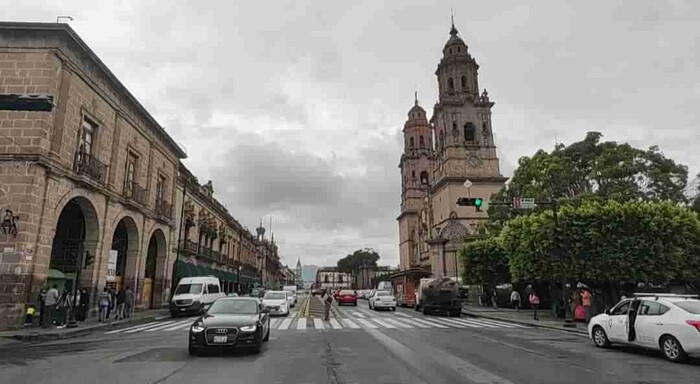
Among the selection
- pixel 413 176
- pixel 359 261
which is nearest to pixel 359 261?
pixel 359 261

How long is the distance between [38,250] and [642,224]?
2727 cm

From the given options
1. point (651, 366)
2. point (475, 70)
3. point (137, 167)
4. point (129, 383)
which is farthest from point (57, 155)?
point (475, 70)

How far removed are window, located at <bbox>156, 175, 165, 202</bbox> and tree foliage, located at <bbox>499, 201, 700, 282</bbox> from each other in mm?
25060

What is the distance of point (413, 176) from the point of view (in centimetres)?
8825

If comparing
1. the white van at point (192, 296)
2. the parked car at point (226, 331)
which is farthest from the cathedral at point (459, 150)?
the parked car at point (226, 331)

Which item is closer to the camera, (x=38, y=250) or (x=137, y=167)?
(x=38, y=250)

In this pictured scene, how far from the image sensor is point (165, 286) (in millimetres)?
31359

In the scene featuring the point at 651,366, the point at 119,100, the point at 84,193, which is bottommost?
the point at 651,366

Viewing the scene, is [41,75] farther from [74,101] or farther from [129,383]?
[129,383]

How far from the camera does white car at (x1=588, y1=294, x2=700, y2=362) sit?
10.0 metres

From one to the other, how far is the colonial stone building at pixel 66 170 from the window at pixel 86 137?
0.06 m

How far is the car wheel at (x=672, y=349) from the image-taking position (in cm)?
1006

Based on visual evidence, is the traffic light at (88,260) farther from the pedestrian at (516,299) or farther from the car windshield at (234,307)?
the pedestrian at (516,299)

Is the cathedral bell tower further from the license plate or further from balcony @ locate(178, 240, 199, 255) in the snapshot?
the license plate
